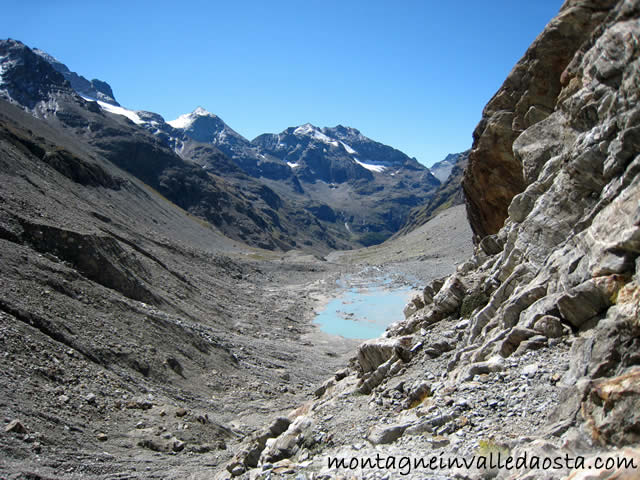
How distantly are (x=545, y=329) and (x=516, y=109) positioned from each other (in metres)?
15.6

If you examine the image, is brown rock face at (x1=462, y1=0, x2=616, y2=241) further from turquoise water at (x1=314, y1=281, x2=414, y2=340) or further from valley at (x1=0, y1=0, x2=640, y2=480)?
turquoise water at (x1=314, y1=281, x2=414, y2=340)

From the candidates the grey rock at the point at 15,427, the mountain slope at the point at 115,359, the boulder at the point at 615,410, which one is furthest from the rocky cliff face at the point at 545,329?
the grey rock at the point at 15,427

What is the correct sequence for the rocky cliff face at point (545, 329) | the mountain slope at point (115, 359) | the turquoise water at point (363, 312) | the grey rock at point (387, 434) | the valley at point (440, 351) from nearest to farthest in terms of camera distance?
the rocky cliff face at point (545, 329) < the valley at point (440, 351) < the grey rock at point (387, 434) < the mountain slope at point (115, 359) < the turquoise water at point (363, 312)

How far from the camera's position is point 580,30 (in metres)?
20.4

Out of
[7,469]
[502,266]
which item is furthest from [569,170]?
[7,469]

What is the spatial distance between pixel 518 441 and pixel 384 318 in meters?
62.5

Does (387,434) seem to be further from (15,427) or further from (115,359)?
(115,359)

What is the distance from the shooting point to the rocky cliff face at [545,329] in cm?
860

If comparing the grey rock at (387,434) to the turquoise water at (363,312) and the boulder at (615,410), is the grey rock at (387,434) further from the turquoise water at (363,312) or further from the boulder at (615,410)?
the turquoise water at (363,312)

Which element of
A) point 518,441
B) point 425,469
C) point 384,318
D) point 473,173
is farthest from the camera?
point 384,318

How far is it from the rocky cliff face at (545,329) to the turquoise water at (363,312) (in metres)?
41.5

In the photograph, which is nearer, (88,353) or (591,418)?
(591,418)

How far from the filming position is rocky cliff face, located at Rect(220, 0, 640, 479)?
8.60 m

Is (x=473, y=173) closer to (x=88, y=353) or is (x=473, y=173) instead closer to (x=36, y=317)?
(x=88, y=353)
